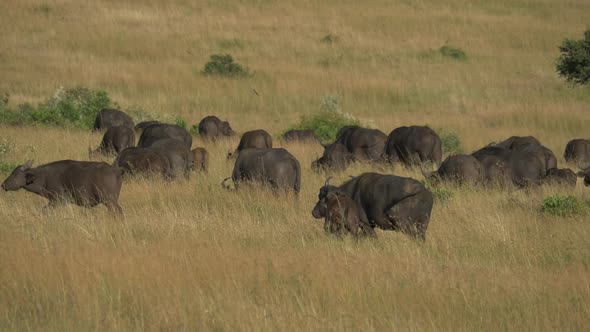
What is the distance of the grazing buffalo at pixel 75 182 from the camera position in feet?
36.8

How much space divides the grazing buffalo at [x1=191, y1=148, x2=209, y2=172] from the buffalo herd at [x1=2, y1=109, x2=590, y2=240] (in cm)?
2

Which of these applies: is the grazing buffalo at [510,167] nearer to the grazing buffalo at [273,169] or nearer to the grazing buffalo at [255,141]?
the grazing buffalo at [273,169]

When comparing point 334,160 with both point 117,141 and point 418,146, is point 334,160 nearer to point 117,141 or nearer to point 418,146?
point 418,146

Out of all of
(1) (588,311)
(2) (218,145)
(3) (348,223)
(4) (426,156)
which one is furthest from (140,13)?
(1) (588,311)

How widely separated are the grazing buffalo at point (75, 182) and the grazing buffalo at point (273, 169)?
2308 mm

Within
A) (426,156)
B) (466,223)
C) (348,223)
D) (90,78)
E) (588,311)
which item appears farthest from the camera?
(90,78)

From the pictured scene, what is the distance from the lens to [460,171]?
14648 mm

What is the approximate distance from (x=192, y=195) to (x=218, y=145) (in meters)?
7.39

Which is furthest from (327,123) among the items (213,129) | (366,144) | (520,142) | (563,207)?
(563,207)

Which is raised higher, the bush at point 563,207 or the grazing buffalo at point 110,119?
the bush at point 563,207

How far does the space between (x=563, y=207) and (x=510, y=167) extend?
11.3 ft

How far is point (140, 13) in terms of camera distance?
4612 centimetres

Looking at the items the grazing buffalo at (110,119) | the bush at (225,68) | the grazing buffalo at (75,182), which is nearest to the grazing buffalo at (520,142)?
the grazing buffalo at (110,119)

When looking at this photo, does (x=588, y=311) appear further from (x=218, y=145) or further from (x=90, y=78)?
(x=90, y=78)
